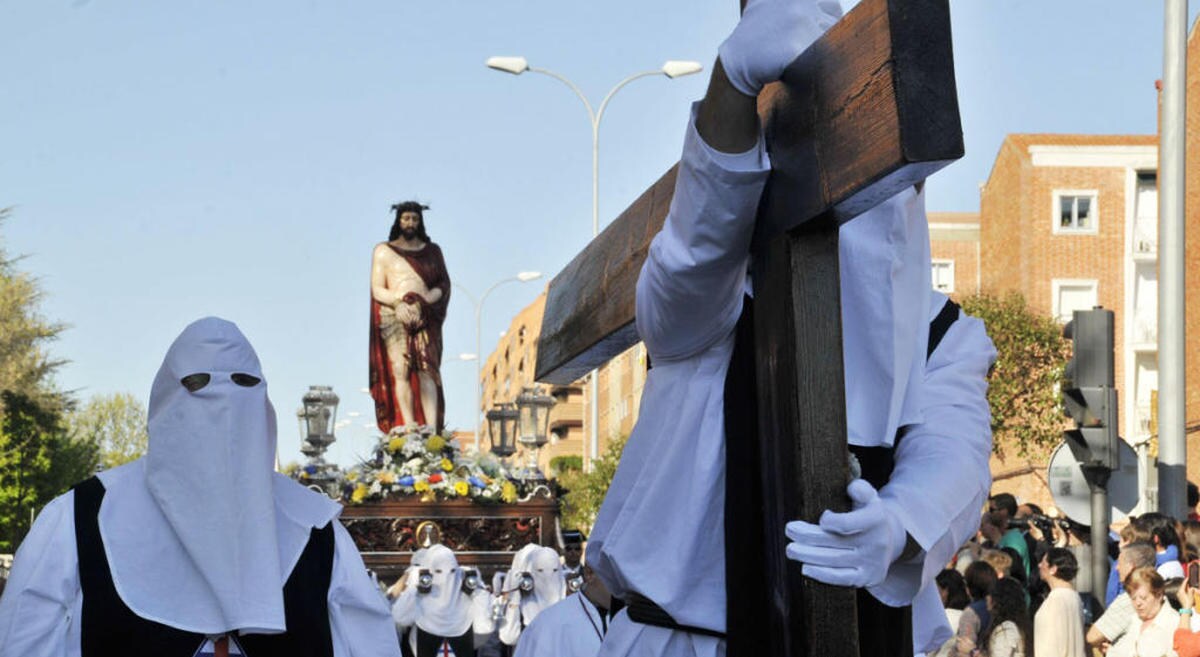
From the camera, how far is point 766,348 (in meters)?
2.54

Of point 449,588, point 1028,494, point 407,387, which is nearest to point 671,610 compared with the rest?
point 449,588

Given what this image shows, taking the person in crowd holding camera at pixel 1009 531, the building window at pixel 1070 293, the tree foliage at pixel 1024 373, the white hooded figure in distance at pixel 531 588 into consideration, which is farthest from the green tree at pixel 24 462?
the person in crowd holding camera at pixel 1009 531

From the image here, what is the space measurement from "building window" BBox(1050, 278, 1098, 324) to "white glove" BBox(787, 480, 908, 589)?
170ft

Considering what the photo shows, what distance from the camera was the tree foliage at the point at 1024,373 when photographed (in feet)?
146

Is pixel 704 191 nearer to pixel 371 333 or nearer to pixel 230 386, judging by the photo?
pixel 230 386

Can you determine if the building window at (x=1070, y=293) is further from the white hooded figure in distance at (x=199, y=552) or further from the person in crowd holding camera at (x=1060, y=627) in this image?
the white hooded figure in distance at (x=199, y=552)

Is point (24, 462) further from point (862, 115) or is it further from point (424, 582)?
point (862, 115)

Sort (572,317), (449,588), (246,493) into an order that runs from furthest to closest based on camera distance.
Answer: (449,588)
(246,493)
(572,317)

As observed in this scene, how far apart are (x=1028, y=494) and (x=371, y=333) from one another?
37.3 metres

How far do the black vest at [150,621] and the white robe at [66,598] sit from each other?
0.03 m

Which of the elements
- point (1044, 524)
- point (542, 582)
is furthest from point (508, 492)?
point (1044, 524)

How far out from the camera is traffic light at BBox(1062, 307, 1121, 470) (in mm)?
11211

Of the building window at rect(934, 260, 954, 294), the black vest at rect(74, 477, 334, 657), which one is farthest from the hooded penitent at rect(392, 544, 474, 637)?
the building window at rect(934, 260, 954, 294)

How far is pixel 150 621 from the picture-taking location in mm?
4895
